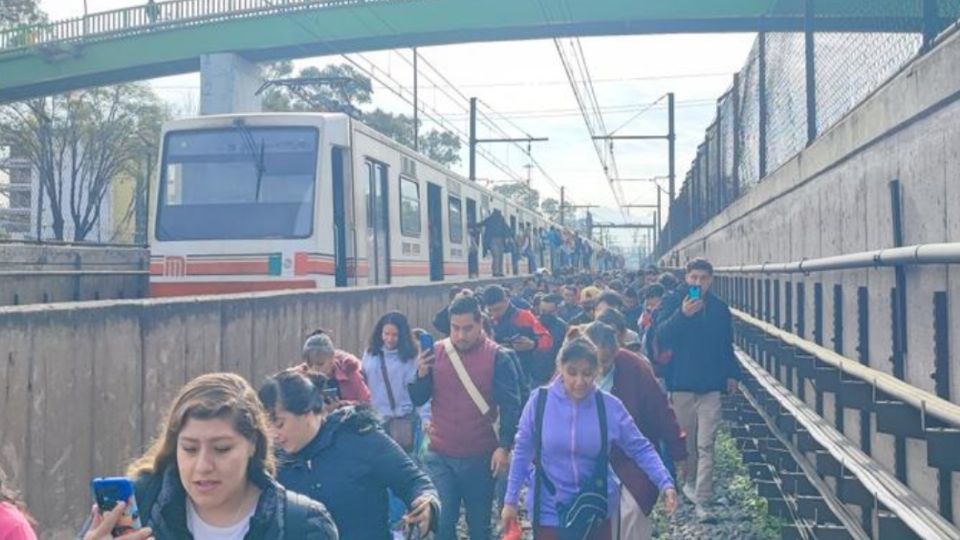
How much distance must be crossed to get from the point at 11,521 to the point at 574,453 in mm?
3029

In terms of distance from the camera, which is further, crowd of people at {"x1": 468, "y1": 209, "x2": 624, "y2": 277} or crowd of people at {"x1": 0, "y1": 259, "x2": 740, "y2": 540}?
crowd of people at {"x1": 468, "y1": 209, "x2": 624, "y2": 277}

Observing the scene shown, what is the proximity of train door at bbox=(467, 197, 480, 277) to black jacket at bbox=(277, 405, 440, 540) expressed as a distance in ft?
59.8

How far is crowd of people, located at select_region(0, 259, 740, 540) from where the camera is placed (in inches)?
114

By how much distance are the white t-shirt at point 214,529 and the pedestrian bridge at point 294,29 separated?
2701 centimetres

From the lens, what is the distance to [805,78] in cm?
981

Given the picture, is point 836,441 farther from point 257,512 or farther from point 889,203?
point 257,512

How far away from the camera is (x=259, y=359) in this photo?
8.80 meters

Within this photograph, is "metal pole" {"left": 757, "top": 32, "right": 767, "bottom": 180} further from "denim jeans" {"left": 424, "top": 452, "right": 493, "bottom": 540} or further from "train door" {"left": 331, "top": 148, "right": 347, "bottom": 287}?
"denim jeans" {"left": 424, "top": 452, "right": 493, "bottom": 540}

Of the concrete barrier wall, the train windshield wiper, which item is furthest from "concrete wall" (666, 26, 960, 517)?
the train windshield wiper

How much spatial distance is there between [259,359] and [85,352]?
294 centimetres

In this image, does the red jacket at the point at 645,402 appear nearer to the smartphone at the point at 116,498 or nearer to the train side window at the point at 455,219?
the smartphone at the point at 116,498

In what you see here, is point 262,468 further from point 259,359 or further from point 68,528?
point 259,359

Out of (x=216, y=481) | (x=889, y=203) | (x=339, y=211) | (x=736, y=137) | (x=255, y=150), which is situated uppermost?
(x=736, y=137)

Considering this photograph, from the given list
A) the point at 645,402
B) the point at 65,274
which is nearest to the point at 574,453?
the point at 645,402
